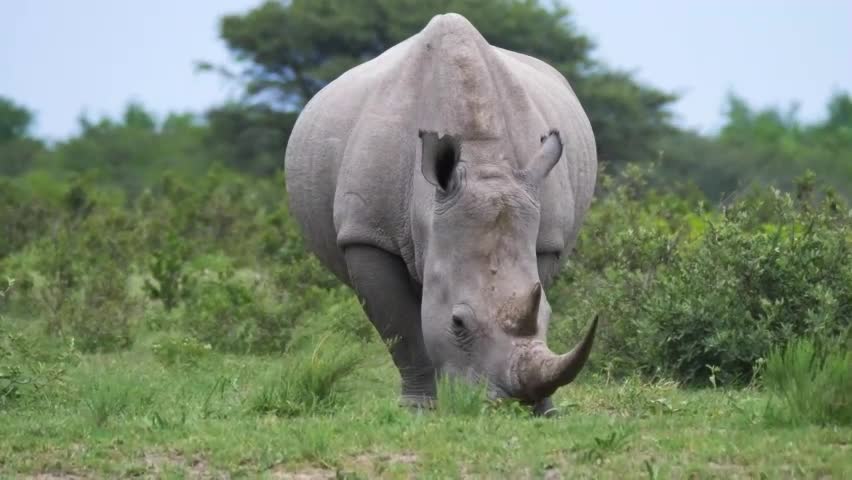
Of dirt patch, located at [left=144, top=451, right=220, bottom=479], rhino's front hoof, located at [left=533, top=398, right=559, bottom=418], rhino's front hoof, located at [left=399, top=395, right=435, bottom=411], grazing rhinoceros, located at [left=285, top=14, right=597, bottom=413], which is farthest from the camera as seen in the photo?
rhino's front hoof, located at [left=399, top=395, right=435, bottom=411]

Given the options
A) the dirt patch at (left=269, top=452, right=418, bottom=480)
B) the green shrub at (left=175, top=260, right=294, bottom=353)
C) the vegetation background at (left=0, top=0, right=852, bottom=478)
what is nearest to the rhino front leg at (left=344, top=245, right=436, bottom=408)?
the vegetation background at (left=0, top=0, right=852, bottom=478)

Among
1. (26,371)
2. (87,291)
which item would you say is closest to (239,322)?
(87,291)

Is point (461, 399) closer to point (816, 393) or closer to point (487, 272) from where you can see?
point (487, 272)

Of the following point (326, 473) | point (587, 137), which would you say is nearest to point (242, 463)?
point (326, 473)

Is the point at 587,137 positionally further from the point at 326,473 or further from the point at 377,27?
the point at 377,27

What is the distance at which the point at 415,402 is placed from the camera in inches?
336

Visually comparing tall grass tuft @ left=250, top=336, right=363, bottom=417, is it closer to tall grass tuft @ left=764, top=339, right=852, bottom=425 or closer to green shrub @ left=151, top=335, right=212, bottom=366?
tall grass tuft @ left=764, top=339, right=852, bottom=425

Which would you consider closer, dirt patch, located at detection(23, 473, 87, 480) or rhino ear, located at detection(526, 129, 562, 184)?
dirt patch, located at detection(23, 473, 87, 480)

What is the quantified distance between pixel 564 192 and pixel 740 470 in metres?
2.63

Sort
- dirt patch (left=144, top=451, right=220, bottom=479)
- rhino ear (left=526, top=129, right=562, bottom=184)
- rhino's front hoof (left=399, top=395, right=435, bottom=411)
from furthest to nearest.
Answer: rhino's front hoof (left=399, top=395, right=435, bottom=411), rhino ear (left=526, top=129, right=562, bottom=184), dirt patch (left=144, top=451, right=220, bottom=479)

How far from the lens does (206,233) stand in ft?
62.7

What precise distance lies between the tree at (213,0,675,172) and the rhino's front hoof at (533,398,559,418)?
2317cm

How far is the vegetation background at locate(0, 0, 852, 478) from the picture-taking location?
629cm

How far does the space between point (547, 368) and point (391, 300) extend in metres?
1.50
